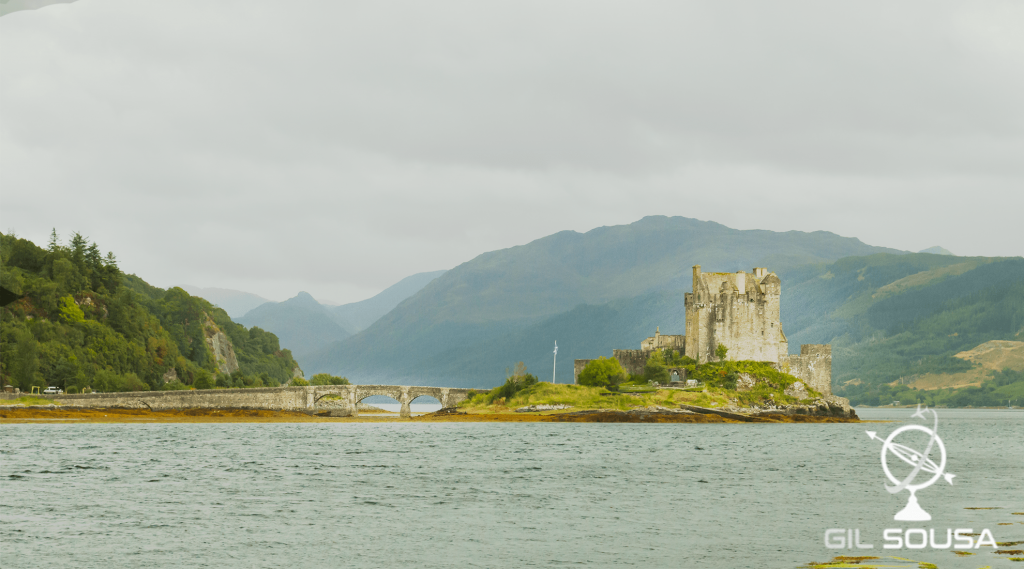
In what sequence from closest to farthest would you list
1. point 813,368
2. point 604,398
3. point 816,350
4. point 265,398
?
point 604,398, point 813,368, point 816,350, point 265,398

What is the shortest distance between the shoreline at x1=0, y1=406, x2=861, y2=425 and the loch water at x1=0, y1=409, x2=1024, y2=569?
30.2m

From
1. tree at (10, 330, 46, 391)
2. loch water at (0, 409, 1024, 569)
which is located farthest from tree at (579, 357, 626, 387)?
tree at (10, 330, 46, 391)

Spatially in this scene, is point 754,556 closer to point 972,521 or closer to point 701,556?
point 701,556

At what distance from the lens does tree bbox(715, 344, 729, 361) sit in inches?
4281

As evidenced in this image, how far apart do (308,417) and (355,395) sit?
988 cm

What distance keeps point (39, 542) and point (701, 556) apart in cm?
1698

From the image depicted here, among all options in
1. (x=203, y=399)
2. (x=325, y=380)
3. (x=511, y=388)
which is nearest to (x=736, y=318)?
(x=511, y=388)

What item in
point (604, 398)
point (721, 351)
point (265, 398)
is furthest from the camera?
point (265, 398)

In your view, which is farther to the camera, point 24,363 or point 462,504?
point 24,363

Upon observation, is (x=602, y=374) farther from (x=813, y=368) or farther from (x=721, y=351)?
(x=813, y=368)

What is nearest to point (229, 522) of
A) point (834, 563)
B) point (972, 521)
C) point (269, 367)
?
point (834, 563)

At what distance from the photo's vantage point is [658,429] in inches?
3666

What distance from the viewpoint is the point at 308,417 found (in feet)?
372

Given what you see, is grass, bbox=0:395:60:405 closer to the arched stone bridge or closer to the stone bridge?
the stone bridge
